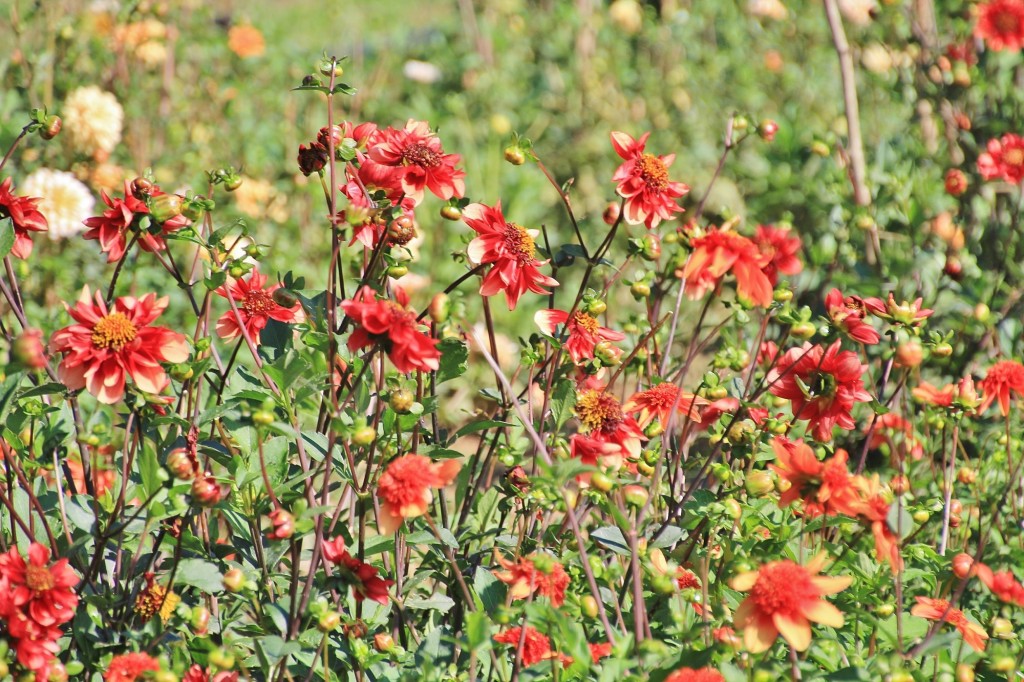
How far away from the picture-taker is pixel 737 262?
128cm

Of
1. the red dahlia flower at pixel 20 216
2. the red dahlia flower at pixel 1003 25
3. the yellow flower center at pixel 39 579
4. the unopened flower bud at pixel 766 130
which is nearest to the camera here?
the yellow flower center at pixel 39 579

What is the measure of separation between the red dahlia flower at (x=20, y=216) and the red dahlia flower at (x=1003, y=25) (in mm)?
2296

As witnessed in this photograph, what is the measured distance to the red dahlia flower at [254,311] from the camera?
Answer: 4.60ft

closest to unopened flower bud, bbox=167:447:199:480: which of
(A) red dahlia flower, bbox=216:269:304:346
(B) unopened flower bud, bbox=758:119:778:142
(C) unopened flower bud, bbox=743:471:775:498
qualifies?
(A) red dahlia flower, bbox=216:269:304:346

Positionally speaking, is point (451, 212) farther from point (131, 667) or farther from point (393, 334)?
point (131, 667)

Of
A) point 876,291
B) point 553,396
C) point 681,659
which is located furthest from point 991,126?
point 681,659

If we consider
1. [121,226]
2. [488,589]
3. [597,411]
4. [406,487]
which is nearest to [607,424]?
[597,411]

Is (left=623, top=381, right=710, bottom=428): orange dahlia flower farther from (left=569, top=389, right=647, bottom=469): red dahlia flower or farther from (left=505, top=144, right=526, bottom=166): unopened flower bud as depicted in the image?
(left=505, top=144, right=526, bottom=166): unopened flower bud

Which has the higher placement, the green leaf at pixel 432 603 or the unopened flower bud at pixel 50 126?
the unopened flower bud at pixel 50 126

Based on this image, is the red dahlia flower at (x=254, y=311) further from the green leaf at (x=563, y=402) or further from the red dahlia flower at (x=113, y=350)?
the green leaf at (x=563, y=402)

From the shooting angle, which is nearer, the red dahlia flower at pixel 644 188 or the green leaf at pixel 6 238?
the green leaf at pixel 6 238

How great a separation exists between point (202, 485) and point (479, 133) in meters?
3.67

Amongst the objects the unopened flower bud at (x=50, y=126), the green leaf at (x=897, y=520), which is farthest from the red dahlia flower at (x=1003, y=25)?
the unopened flower bud at (x=50, y=126)

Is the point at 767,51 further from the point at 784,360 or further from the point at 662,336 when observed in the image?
the point at 784,360
